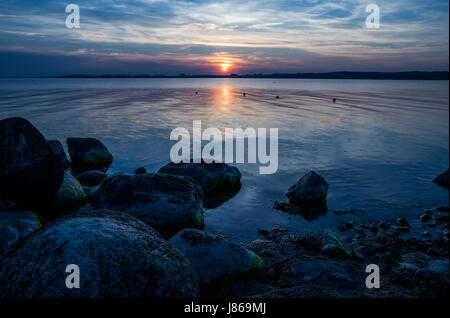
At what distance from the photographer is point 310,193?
449 inches

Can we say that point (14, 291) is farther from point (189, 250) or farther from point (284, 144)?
point (284, 144)

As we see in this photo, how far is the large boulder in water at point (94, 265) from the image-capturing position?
2773 mm

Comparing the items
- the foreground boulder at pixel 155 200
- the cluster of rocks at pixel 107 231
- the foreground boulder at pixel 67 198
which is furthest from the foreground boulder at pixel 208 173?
the foreground boulder at pixel 67 198

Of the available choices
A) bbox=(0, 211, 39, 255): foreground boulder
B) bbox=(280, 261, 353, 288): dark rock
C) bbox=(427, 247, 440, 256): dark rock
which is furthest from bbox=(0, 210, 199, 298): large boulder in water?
bbox=(427, 247, 440, 256): dark rock

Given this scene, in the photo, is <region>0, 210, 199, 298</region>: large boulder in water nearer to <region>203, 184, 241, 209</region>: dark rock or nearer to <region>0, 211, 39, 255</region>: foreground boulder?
<region>0, 211, 39, 255</region>: foreground boulder

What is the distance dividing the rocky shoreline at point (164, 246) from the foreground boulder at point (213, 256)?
0.02 meters

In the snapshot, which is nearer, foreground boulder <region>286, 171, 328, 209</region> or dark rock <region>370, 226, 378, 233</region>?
dark rock <region>370, 226, 378, 233</region>

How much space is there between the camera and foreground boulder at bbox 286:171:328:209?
11391 millimetres

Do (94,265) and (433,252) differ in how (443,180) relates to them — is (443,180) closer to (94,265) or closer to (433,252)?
(433,252)

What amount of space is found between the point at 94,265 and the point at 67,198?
24.7ft

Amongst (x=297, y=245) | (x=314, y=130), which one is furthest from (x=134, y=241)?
(x=314, y=130)

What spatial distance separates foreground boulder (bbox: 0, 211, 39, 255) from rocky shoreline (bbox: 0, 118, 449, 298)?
22 mm

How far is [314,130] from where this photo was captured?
2844cm
